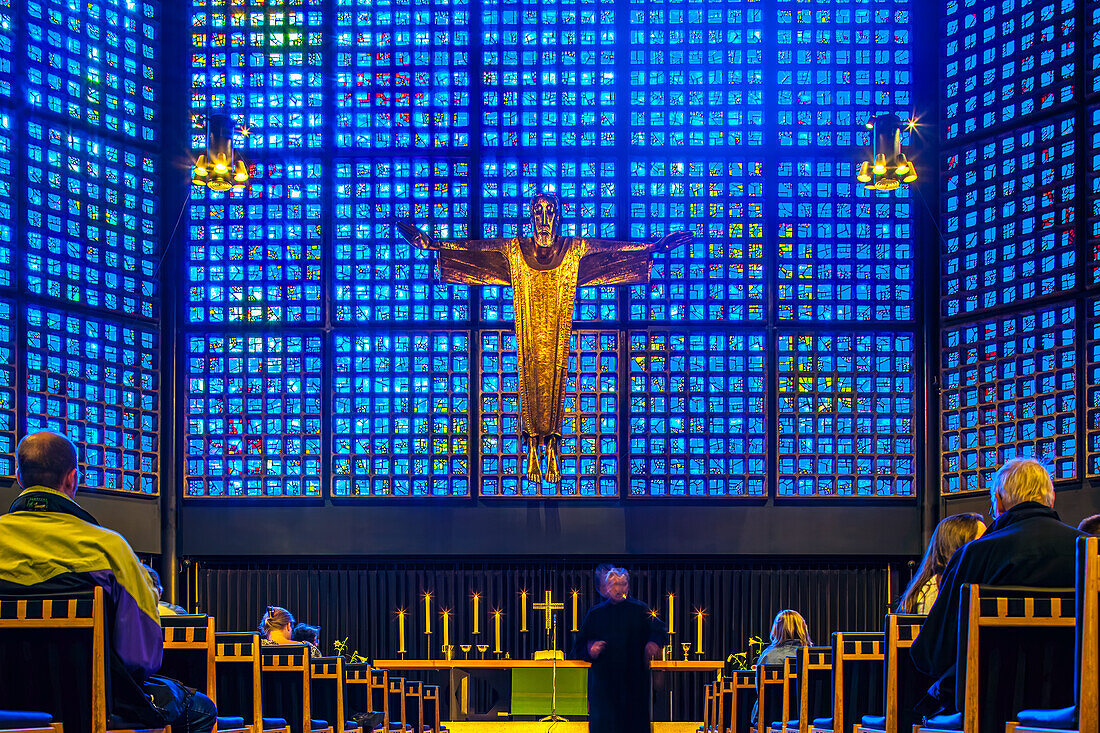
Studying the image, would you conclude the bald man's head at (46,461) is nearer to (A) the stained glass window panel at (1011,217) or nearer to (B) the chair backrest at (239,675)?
(B) the chair backrest at (239,675)

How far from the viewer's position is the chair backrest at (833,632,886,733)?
6.77 m

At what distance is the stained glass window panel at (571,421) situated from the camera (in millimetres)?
15570

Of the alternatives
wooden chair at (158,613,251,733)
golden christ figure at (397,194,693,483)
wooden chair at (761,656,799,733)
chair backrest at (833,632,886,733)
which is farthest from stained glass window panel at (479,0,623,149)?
wooden chair at (158,613,251,733)

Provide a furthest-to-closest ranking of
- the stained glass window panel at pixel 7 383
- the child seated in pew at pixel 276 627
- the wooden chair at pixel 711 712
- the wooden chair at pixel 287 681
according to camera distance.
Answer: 1. the stained glass window panel at pixel 7 383
2. the wooden chair at pixel 711 712
3. the child seated in pew at pixel 276 627
4. the wooden chair at pixel 287 681

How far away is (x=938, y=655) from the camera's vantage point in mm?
5199

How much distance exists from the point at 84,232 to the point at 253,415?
2.77m

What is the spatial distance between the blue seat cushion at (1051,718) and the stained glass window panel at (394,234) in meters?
11.7

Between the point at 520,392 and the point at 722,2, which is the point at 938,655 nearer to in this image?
the point at 520,392

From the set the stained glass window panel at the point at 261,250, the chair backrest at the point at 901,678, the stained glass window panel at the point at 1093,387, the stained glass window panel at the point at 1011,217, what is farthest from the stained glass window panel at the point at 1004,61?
the chair backrest at the point at 901,678

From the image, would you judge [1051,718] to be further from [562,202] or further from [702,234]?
[562,202]

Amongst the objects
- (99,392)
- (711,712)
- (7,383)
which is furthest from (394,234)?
(711,712)

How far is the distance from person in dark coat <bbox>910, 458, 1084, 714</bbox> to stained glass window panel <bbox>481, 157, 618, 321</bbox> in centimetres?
1066

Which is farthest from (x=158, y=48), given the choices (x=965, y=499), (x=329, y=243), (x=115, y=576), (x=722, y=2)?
(x=115, y=576)

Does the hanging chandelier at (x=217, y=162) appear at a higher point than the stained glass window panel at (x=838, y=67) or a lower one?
lower
